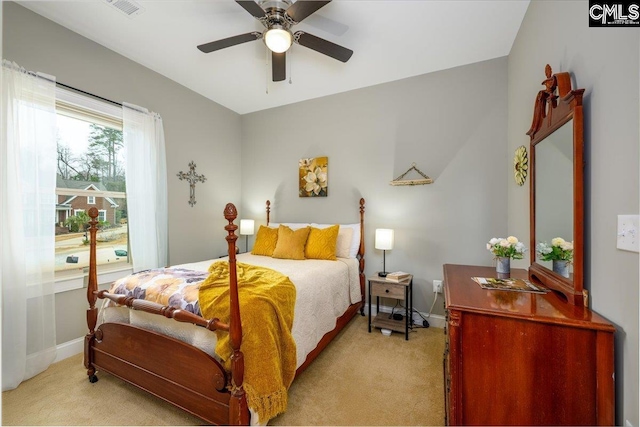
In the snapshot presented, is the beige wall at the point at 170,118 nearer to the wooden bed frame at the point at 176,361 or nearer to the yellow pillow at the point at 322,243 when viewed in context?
the wooden bed frame at the point at 176,361

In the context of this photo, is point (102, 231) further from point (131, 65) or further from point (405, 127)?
point (405, 127)

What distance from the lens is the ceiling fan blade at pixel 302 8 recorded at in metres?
1.63

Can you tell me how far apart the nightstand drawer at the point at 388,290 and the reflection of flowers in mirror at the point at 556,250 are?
126 cm

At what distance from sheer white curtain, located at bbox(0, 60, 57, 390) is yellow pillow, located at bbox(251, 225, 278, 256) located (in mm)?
1780

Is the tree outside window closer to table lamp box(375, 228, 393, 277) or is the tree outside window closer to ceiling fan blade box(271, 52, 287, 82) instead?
ceiling fan blade box(271, 52, 287, 82)

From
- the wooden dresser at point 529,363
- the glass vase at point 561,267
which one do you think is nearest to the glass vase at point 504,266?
the glass vase at point 561,267

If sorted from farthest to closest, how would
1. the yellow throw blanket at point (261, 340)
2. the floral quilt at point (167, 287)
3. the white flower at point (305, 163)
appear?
the white flower at point (305, 163)
the floral quilt at point (167, 287)
the yellow throw blanket at point (261, 340)

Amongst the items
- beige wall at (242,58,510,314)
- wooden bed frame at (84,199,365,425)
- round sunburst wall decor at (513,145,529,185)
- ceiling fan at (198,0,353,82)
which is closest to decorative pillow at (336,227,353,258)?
beige wall at (242,58,510,314)

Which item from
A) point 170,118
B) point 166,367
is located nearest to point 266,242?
point 166,367

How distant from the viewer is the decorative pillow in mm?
3068

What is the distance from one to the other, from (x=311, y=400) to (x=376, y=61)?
305 cm

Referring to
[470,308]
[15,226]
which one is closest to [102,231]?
[15,226]

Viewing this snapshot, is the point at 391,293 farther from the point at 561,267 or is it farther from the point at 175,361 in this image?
the point at 175,361

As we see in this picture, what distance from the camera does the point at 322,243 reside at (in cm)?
291
